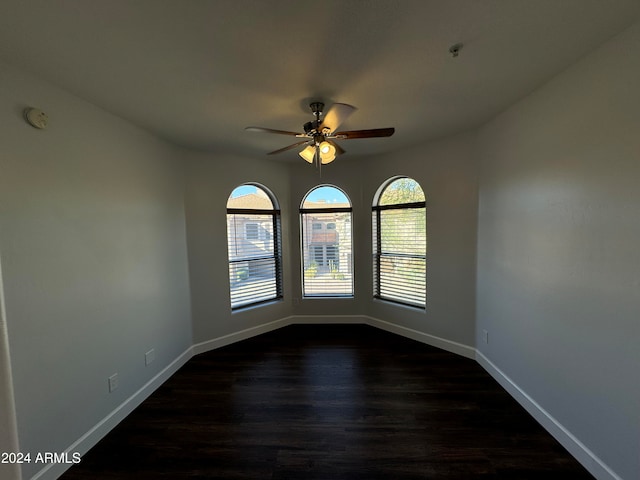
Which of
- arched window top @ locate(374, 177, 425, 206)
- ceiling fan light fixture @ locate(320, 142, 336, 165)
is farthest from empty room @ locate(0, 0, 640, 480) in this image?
arched window top @ locate(374, 177, 425, 206)

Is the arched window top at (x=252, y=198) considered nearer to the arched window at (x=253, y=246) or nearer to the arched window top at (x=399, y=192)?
the arched window at (x=253, y=246)

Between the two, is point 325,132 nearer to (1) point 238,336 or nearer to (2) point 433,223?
(2) point 433,223

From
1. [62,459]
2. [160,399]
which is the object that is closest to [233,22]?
[62,459]

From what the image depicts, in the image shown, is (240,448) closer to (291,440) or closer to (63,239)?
(291,440)

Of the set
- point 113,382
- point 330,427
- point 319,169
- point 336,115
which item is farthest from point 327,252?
point 113,382

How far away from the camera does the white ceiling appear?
1.26 m

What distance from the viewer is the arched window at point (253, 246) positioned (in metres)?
3.73

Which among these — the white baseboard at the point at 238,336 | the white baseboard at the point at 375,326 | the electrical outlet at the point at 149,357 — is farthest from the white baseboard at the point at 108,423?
the white baseboard at the point at 238,336

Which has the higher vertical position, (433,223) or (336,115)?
(336,115)

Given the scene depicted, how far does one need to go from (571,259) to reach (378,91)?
172 cm

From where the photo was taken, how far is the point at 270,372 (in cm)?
294

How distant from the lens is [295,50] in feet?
4.97

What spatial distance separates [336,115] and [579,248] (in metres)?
1.78

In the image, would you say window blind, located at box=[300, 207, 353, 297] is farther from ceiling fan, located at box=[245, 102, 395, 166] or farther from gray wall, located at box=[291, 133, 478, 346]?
ceiling fan, located at box=[245, 102, 395, 166]
